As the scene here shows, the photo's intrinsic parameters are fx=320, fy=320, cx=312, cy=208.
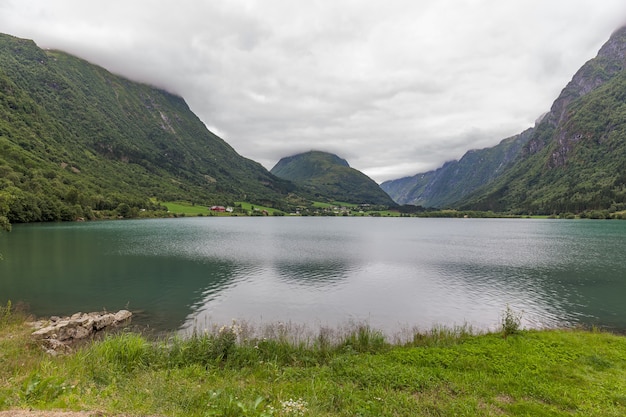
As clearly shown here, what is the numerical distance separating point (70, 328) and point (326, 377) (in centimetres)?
2023

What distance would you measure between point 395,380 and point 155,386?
9164 millimetres

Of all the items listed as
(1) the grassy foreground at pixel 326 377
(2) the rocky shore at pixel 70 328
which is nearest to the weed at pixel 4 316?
(2) the rocky shore at pixel 70 328

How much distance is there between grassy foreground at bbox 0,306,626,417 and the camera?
32.7 ft

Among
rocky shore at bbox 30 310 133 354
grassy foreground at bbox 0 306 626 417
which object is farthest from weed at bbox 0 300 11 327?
grassy foreground at bbox 0 306 626 417

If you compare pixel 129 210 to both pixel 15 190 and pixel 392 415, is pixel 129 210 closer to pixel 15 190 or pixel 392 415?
pixel 15 190

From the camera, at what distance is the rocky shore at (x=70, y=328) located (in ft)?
63.4

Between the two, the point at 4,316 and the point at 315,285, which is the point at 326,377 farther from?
the point at 315,285

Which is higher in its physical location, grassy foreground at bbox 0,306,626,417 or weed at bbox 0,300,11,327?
grassy foreground at bbox 0,306,626,417

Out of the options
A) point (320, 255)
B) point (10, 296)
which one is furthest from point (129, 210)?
point (10, 296)

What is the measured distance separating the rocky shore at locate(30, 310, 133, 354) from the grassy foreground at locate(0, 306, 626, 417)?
42.8 inches

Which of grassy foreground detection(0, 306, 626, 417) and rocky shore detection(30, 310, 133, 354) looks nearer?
grassy foreground detection(0, 306, 626, 417)

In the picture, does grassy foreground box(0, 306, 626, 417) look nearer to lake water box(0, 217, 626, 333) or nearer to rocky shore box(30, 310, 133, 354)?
rocky shore box(30, 310, 133, 354)

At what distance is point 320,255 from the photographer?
69375mm

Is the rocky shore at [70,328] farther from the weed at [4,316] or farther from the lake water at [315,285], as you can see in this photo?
the lake water at [315,285]
